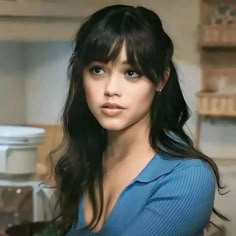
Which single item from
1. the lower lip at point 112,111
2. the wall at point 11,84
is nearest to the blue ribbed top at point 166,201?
the lower lip at point 112,111

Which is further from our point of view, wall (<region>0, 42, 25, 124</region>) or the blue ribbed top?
wall (<region>0, 42, 25, 124</region>)

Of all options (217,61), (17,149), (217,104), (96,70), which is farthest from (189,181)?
(217,61)

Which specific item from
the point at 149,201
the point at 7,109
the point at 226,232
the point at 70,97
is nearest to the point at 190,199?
the point at 149,201

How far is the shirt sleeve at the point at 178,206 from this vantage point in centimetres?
91

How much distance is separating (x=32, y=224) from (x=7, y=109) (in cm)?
72

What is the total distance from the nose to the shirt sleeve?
0.16m

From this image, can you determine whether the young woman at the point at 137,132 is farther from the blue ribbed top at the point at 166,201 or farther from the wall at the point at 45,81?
the wall at the point at 45,81

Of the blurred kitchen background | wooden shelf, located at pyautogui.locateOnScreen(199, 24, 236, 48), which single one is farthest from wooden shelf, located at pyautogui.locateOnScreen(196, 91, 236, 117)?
wooden shelf, located at pyautogui.locateOnScreen(199, 24, 236, 48)

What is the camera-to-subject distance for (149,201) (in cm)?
94

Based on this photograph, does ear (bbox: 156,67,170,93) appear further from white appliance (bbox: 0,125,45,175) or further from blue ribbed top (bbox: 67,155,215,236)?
white appliance (bbox: 0,125,45,175)

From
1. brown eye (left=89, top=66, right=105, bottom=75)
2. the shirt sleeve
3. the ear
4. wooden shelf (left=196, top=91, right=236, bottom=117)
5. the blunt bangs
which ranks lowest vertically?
wooden shelf (left=196, top=91, right=236, bottom=117)

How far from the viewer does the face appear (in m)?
0.92

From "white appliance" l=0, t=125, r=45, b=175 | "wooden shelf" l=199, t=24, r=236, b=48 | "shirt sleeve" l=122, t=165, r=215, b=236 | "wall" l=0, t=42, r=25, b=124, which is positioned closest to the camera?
"shirt sleeve" l=122, t=165, r=215, b=236

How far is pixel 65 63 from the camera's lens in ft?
7.58
